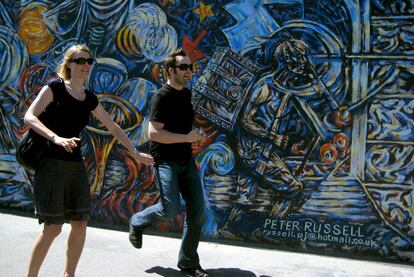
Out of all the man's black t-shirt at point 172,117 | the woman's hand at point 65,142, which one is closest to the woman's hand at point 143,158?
the man's black t-shirt at point 172,117

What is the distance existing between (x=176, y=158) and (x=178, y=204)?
0.37m

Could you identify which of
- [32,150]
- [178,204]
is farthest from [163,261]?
[32,150]

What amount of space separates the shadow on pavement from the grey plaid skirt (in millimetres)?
1035

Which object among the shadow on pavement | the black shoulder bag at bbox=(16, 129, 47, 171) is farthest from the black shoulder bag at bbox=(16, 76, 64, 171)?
Answer: the shadow on pavement

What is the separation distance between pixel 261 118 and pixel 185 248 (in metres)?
1.61

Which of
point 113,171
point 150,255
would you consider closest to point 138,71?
point 113,171

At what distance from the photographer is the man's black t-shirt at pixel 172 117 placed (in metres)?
4.07

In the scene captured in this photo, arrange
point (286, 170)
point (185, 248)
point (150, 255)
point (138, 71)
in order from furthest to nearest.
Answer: point (138, 71) < point (286, 170) < point (150, 255) < point (185, 248)

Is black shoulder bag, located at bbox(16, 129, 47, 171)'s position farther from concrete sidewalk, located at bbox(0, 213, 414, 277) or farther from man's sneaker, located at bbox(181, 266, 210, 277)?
man's sneaker, located at bbox(181, 266, 210, 277)

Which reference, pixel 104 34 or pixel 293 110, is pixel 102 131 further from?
pixel 293 110

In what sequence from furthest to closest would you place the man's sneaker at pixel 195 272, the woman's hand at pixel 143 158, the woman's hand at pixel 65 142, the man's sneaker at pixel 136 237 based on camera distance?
the man's sneaker at pixel 136 237 → the man's sneaker at pixel 195 272 → the woman's hand at pixel 143 158 → the woman's hand at pixel 65 142

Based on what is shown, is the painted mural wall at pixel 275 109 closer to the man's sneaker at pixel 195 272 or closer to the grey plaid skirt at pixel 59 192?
the man's sneaker at pixel 195 272

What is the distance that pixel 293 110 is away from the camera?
16.6ft

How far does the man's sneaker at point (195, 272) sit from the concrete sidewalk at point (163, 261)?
0.07m
